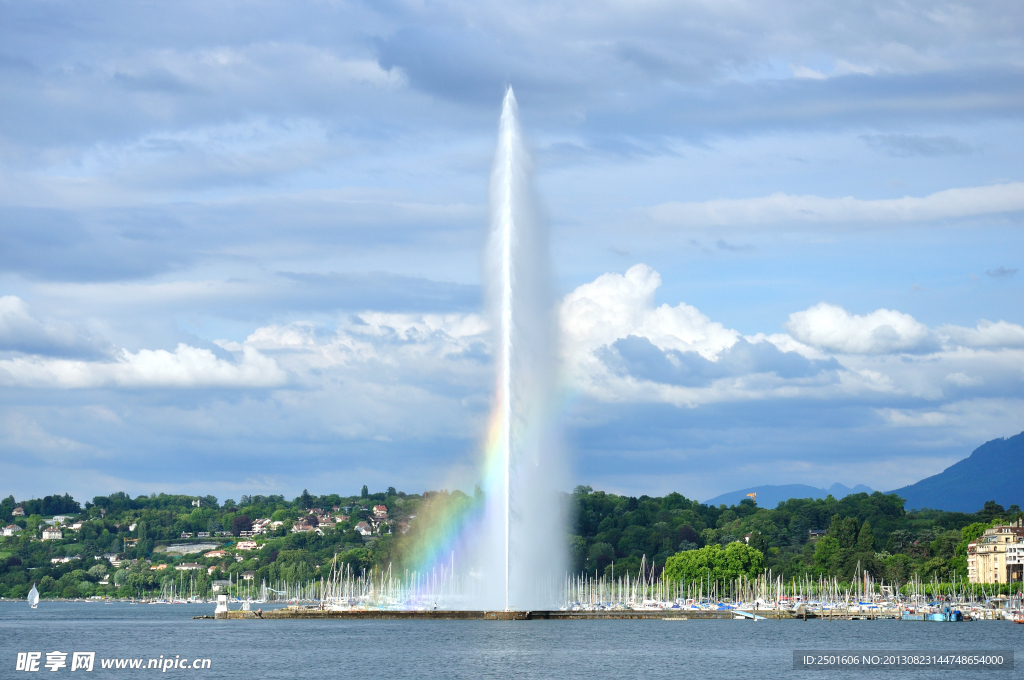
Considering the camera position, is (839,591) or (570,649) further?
(839,591)

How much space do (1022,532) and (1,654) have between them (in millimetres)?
138853

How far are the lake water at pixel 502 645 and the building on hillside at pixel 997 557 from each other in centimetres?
3510

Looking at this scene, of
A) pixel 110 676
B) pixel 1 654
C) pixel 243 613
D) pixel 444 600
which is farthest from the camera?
Answer: pixel 243 613

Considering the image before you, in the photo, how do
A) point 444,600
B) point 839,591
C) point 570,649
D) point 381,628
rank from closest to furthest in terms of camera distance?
point 570,649
point 381,628
point 444,600
point 839,591

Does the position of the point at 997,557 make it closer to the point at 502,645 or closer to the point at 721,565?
the point at 721,565

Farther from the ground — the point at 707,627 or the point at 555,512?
the point at 555,512

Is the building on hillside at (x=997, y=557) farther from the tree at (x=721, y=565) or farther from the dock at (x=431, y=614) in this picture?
the dock at (x=431, y=614)

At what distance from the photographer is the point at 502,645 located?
3669 inches

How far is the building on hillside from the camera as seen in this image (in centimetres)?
17000

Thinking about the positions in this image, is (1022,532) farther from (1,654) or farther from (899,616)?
(1,654)

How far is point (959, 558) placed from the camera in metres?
179

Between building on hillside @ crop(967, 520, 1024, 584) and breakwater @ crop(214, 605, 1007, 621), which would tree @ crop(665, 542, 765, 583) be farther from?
building on hillside @ crop(967, 520, 1024, 584)

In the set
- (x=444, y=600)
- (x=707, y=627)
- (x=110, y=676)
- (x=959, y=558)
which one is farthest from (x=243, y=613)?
(x=959, y=558)

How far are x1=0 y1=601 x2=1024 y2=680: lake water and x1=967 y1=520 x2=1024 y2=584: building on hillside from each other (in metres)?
35.1
